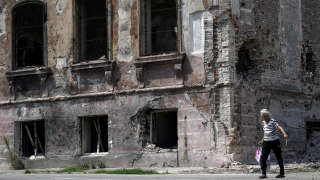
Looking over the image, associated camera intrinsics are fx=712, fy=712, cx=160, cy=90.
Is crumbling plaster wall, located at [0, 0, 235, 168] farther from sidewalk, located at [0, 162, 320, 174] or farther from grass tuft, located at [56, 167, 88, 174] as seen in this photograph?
sidewalk, located at [0, 162, 320, 174]

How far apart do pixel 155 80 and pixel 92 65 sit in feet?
7.76

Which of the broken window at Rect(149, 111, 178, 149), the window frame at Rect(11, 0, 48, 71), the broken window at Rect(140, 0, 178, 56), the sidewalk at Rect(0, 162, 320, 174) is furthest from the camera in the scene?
the window frame at Rect(11, 0, 48, 71)

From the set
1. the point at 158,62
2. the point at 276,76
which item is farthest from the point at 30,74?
the point at 276,76

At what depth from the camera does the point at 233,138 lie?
1966cm

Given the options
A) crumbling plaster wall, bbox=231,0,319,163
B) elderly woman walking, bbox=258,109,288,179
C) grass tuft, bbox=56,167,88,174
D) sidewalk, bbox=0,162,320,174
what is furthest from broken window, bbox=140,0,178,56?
elderly woman walking, bbox=258,109,288,179

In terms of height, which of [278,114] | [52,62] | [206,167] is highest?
[52,62]

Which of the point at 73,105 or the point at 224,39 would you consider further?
the point at 73,105

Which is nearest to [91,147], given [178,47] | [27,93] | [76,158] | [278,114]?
[76,158]

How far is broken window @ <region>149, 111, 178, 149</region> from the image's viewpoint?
70.2 ft

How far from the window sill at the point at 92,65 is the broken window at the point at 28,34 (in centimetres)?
186

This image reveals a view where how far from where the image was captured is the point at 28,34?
24.5 meters

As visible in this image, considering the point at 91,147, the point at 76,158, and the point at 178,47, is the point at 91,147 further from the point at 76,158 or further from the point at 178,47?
the point at 178,47

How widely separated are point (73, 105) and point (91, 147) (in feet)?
4.81

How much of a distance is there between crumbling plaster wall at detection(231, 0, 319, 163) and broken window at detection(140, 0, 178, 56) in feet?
7.39
